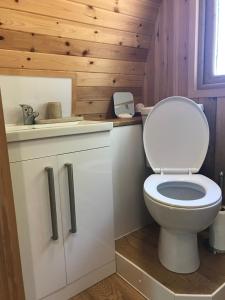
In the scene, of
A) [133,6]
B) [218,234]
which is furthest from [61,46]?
[218,234]

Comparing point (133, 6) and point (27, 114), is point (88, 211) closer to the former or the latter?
point (27, 114)

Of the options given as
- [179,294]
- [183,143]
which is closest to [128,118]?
[183,143]

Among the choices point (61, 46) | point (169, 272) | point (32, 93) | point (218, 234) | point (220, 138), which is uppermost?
point (61, 46)

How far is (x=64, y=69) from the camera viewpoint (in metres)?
1.53

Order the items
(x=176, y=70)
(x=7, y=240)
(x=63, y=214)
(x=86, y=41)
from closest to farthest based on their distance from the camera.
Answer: (x=7, y=240) < (x=63, y=214) < (x=86, y=41) < (x=176, y=70)

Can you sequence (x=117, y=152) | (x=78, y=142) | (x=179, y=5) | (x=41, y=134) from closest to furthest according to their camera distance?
1. (x=41, y=134)
2. (x=78, y=142)
3. (x=117, y=152)
4. (x=179, y=5)

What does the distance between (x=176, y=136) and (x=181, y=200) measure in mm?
431

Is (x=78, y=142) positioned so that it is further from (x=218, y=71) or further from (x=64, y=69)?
(x=218, y=71)

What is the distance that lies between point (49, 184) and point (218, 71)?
1.31m

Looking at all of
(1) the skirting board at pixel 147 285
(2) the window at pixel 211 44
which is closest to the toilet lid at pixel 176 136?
(2) the window at pixel 211 44

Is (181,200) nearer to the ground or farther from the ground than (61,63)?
nearer to the ground

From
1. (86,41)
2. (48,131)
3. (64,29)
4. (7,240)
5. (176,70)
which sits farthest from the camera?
(176,70)

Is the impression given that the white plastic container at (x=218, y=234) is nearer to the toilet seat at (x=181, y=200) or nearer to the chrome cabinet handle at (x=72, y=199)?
the toilet seat at (x=181, y=200)

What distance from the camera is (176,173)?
4.99ft
